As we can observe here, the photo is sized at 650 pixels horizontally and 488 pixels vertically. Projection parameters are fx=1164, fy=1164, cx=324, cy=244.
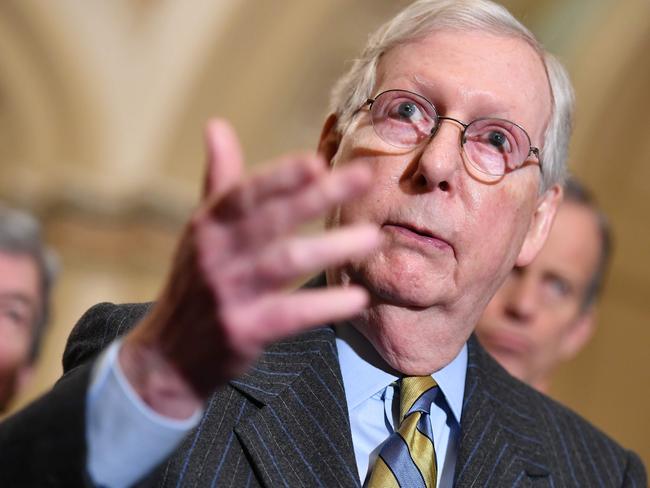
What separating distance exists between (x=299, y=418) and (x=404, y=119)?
0.48m

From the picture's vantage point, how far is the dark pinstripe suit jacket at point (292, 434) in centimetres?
125

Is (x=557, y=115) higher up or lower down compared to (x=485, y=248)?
higher up

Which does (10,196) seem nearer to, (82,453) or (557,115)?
(557,115)

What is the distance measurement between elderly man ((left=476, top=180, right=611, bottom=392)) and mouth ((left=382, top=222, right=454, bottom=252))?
1.29 meters

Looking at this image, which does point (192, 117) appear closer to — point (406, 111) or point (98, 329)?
point (406, 111)

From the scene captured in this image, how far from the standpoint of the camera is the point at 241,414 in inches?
62.8

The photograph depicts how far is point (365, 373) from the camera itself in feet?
5.64

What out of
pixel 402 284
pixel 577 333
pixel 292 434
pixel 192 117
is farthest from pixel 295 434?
pixel 192 117

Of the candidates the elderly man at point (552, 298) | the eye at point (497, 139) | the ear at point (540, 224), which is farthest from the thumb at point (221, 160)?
the elderly man at point (552, 298)

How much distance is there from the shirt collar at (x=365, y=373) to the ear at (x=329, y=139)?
1.05 ft

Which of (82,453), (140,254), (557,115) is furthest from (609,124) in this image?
(82,453)

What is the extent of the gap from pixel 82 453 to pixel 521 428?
0.87 m

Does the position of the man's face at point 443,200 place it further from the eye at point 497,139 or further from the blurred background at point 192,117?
the blurred background at point 192,117

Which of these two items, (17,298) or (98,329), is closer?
(98,329)
